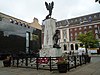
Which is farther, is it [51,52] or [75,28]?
[75,28]

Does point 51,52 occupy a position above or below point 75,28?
below

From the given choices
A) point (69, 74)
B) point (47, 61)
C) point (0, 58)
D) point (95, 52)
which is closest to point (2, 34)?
point (0, 58)

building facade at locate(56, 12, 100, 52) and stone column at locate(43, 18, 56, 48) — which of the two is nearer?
stone column at locate(43, 18, 56, 48)

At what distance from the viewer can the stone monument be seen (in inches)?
669

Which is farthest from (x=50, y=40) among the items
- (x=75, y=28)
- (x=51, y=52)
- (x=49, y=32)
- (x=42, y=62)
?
(x=75, y=28)

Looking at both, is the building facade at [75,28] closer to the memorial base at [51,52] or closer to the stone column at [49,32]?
the stone column at [49,32]

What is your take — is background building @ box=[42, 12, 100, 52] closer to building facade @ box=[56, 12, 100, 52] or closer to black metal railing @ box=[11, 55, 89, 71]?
building facade @ box=[56, 12, 100, 52]

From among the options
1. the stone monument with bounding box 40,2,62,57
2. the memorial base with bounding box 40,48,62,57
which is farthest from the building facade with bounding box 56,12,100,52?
the memorial base with bounding box 40,48,62,57

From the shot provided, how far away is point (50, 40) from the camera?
57.9ft

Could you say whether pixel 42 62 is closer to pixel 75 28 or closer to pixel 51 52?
pixel 51 52

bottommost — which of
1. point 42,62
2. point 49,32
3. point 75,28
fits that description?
point 42,62

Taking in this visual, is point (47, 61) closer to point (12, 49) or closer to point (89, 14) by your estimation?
point (12, 49)

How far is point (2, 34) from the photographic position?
34.9 m

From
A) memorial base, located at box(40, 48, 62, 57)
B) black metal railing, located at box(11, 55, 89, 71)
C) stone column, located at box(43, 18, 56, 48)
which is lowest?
black metal railing, located at box(11, 55, 89, 71)
